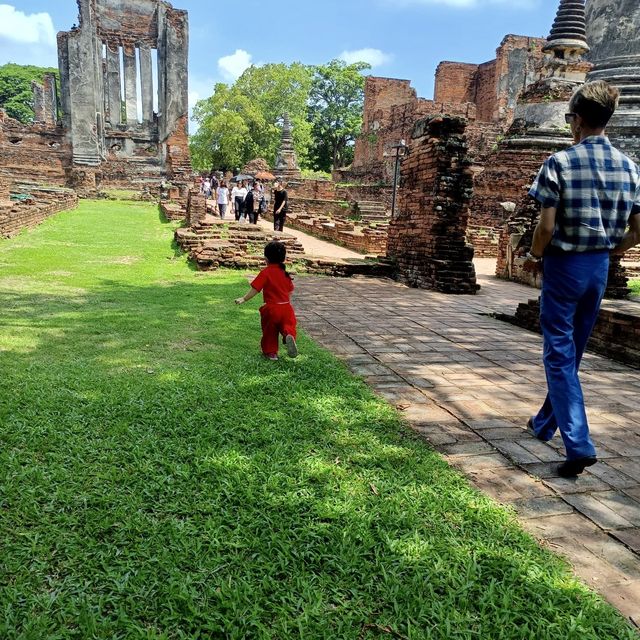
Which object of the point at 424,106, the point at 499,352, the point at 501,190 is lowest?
the point at 499,352

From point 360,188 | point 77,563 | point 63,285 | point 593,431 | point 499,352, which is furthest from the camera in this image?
point 360,188

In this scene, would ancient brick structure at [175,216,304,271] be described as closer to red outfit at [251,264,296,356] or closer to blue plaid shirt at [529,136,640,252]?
red outfit at [251,264,296,356]

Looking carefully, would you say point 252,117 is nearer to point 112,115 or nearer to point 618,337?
point 112,115

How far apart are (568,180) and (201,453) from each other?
6.40 ft

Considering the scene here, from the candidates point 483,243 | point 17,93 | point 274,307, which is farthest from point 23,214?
point 17,93

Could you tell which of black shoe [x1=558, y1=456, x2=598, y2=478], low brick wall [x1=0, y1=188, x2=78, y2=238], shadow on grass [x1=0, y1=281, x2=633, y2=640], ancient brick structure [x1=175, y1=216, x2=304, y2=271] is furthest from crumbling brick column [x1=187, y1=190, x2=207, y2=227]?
black shoe [x1=558, y1=456, x2=598, y2=478]

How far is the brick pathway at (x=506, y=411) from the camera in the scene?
76.0 inches

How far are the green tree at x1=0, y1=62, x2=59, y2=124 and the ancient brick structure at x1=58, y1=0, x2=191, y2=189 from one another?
1240 inches

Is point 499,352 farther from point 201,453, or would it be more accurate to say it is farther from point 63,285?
point 63,285

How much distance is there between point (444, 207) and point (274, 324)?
518 cm

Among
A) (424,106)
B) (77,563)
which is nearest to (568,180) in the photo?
(77,563)

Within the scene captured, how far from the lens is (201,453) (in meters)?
2.34

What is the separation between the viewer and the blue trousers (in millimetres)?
2317

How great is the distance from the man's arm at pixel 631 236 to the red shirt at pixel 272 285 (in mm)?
2065
